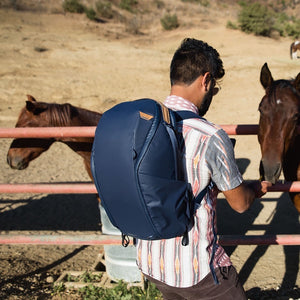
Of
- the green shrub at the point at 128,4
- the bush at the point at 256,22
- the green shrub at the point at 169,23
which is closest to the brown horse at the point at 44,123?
the bush at the point at 256,22

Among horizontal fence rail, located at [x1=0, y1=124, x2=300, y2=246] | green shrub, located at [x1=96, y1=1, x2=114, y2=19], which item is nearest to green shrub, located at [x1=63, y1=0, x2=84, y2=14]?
green shrub, located at [x1=96, y1=1, x2=114, y2=19]

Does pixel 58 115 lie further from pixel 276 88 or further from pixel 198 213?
pixel 198 213

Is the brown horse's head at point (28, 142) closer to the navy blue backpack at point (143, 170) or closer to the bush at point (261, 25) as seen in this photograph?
the navy blue backpack at point (143, 170)

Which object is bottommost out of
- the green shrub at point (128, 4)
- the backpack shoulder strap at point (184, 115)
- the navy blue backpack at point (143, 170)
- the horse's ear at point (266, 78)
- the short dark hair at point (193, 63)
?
Result: the navy blue backpack at point (143, 170)

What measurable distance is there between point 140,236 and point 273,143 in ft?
4.31

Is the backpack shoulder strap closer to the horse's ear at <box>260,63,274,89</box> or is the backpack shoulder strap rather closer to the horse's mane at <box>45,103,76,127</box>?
the horse's ear at <box>260,63,274,89</box>

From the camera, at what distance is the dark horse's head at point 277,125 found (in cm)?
220

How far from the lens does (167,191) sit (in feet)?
4.25

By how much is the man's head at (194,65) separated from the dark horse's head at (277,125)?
36.9 inches

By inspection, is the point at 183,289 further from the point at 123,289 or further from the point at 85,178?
the point at 85,178

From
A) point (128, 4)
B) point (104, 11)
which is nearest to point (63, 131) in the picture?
point (104, 11)

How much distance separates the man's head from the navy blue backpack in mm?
220

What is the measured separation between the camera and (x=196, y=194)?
56.6 inches

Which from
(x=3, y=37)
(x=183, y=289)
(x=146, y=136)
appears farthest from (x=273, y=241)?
(x=3, y=37)
